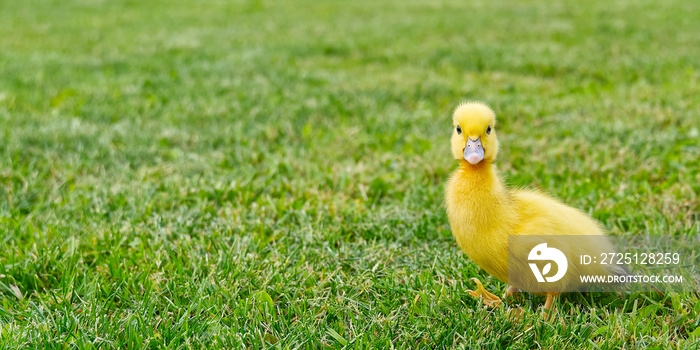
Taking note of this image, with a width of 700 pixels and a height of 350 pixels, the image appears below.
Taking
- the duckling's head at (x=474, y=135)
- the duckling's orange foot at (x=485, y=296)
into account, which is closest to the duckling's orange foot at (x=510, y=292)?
the duckling's orange foot at (x=485, y=296)

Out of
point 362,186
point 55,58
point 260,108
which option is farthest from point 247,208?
point 55,58

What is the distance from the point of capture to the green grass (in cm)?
217

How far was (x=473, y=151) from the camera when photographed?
2002mm

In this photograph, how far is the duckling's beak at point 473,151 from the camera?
6.50ft

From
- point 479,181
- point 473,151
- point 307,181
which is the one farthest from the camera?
point 307,181

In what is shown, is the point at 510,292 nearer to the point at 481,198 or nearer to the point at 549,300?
the point at 549,300

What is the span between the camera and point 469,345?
2010 millimetres

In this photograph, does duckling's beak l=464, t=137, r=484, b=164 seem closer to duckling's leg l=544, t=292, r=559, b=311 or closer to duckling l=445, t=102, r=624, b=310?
duckling l=445, t=102, r=624, b=310

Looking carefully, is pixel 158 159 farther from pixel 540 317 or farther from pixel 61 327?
pixel 540 317

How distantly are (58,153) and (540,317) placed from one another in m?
3.67

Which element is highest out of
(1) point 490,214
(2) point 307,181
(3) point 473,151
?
(3) point 473,151

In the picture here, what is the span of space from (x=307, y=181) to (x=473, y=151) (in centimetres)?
190

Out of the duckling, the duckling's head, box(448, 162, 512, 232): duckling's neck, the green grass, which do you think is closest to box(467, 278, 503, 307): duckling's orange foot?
the green grass

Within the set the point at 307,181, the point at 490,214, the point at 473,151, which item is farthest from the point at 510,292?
the point at 307,181
